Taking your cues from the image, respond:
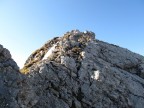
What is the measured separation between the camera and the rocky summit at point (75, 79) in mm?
26203

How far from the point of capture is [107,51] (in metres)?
44.3

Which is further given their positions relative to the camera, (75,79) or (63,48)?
(63,48)

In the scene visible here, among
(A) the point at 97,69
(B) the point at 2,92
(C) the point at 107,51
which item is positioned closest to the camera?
(B) the point at 2,92

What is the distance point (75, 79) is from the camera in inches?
1390

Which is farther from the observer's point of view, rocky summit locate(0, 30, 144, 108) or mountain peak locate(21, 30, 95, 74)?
mountain peak locate(21, 30, 95, 74)

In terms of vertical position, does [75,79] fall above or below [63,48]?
below

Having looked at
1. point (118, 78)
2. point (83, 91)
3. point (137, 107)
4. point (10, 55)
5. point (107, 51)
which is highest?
point (107, 51)

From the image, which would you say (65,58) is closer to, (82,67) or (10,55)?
(82,67)

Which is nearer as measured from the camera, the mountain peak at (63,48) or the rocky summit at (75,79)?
the rocky summit at (75,79)

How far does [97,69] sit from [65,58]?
4.82 m

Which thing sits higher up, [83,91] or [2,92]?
[83,91]

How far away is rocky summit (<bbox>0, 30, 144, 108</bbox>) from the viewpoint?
1032 inches

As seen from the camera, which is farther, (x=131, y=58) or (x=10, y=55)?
(x=131, y=58)

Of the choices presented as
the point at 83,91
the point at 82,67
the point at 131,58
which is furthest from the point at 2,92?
the point at 131,58
